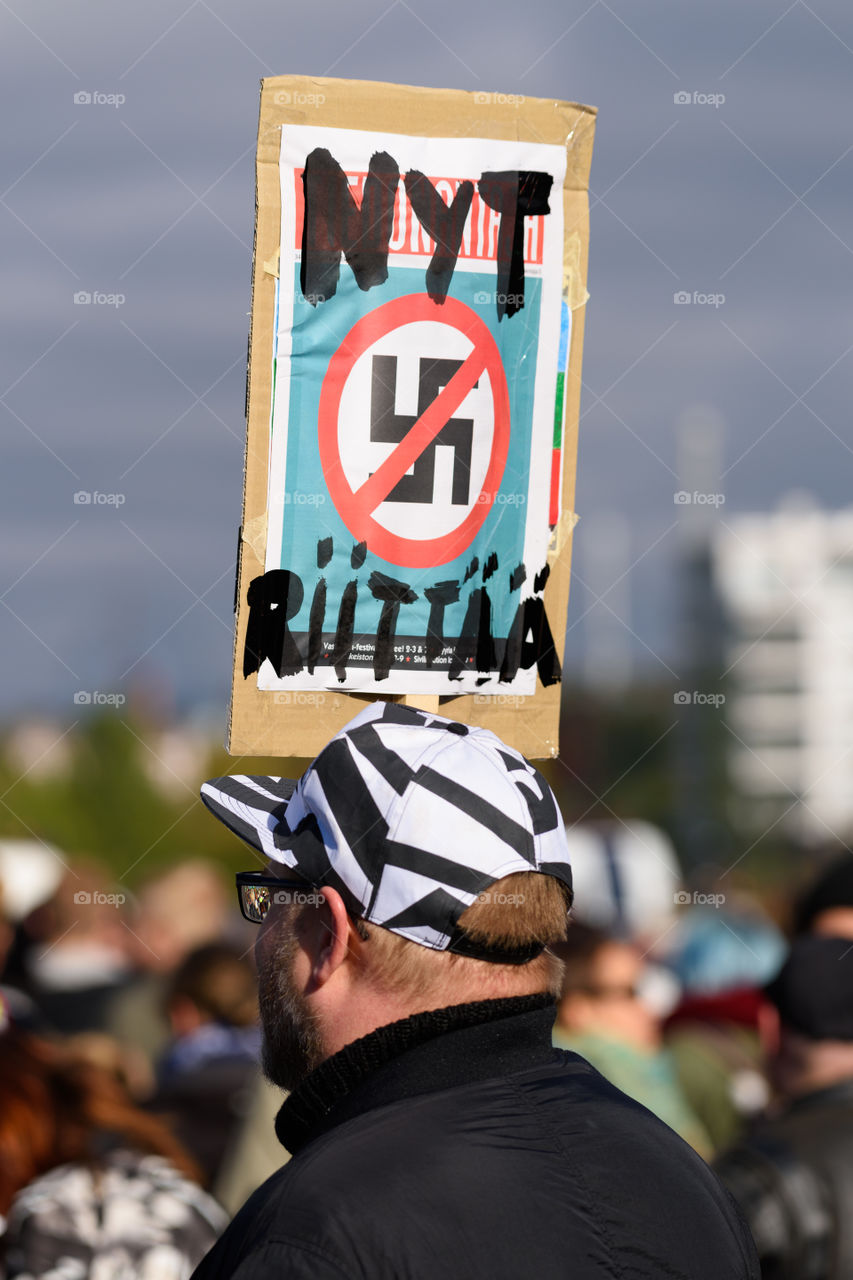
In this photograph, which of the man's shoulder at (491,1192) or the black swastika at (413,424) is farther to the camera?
the black swastika at (413,424)

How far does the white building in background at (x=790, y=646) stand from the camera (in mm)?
104312

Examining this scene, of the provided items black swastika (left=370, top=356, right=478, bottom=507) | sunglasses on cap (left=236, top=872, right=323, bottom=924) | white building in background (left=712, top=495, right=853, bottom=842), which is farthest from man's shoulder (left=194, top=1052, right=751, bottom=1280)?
white building in background (left=712, top=495, right=853, bottom=842)

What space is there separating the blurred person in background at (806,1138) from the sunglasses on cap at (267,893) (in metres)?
1.41

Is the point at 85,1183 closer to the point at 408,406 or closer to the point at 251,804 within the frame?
the point at 251,804

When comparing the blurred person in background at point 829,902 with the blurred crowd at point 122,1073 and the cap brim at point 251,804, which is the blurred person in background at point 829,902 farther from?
the cap brim at point 251,804

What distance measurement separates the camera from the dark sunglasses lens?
1.90m

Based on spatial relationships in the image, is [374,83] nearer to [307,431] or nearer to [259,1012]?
[307,431]

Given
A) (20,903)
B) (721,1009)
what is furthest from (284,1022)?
(20,903)

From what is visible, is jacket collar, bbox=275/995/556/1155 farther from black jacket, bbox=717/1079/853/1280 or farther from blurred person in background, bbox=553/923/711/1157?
blurred person in background, bbox=553/923/711/1157

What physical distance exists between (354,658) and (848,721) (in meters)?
109

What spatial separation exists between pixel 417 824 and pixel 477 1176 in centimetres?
44

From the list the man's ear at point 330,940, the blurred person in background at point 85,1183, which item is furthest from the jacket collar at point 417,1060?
the blurred person in background at point 85,1183

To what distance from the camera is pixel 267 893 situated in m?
1.89

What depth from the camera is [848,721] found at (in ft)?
349
